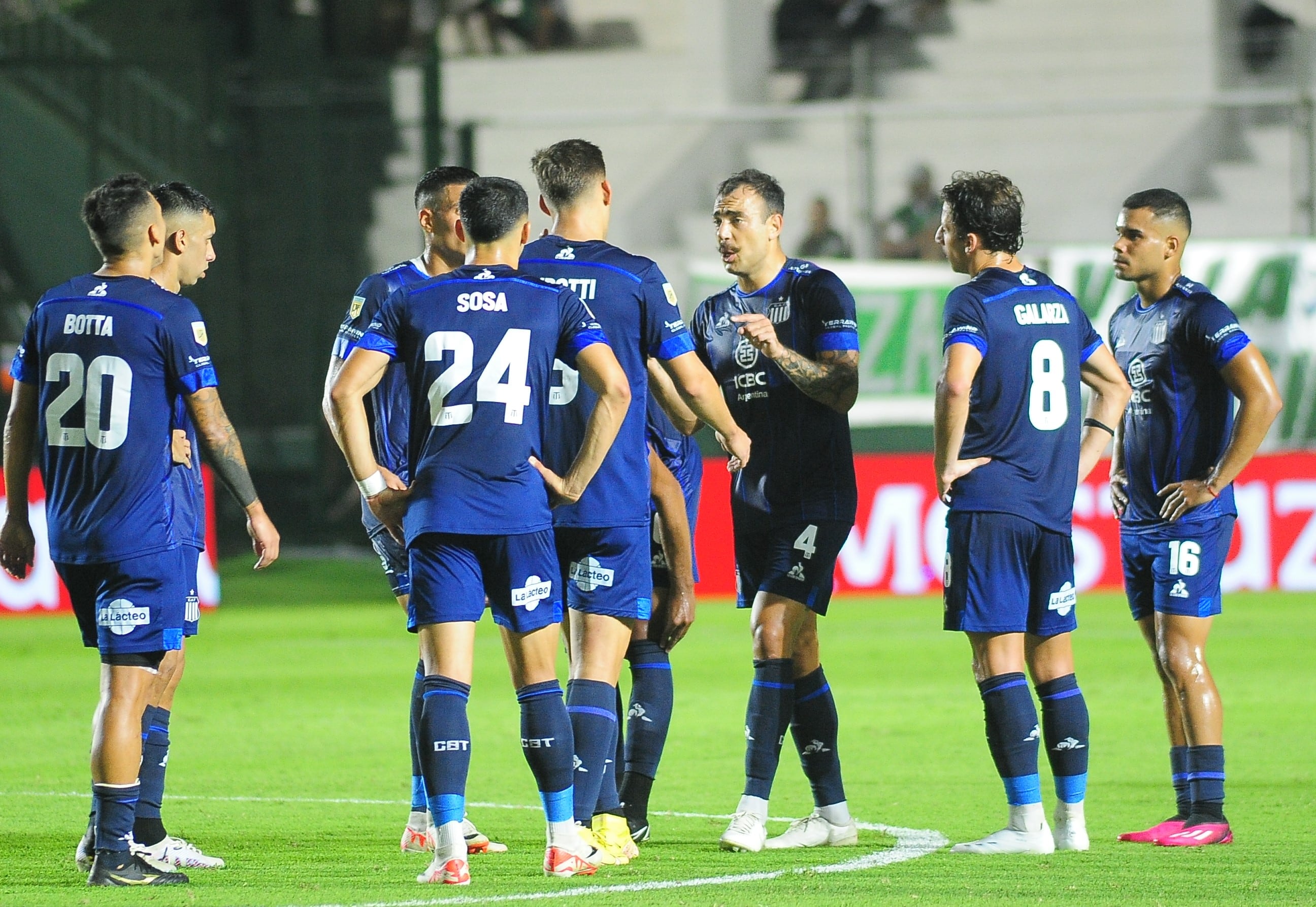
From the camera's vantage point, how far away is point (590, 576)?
237 inches

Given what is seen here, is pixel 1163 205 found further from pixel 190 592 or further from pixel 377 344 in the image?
pixel 190 592

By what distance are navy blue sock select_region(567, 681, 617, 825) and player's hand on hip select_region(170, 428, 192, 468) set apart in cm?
143

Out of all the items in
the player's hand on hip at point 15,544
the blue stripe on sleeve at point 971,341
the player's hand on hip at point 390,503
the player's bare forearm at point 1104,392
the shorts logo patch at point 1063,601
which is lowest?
the shorts logo patch at point 1063,601

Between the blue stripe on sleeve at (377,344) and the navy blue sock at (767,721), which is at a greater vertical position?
the blue stripe on sleeve at (377,344)

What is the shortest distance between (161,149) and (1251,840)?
53.5 feet

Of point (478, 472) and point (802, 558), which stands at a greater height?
point (478, 472)

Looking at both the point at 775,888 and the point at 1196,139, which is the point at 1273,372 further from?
the point at 775,888

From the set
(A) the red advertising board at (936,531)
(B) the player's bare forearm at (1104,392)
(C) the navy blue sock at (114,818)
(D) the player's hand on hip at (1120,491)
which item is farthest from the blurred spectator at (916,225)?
(C) the navy blue sock at (114,818)

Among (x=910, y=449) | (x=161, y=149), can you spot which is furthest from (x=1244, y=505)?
(x=161, y=149)

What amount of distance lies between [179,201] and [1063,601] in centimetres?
318

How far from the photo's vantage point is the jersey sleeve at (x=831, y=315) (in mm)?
6320

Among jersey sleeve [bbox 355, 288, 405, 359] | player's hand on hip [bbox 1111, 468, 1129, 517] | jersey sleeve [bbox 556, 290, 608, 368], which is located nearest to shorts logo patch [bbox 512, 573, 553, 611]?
jersey sleeve [bbox 556, 290, 608, 368]

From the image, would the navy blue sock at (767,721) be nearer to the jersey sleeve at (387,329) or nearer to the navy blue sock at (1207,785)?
the navy blue sock at (1207,785)

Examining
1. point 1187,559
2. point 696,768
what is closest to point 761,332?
point 1187,559
